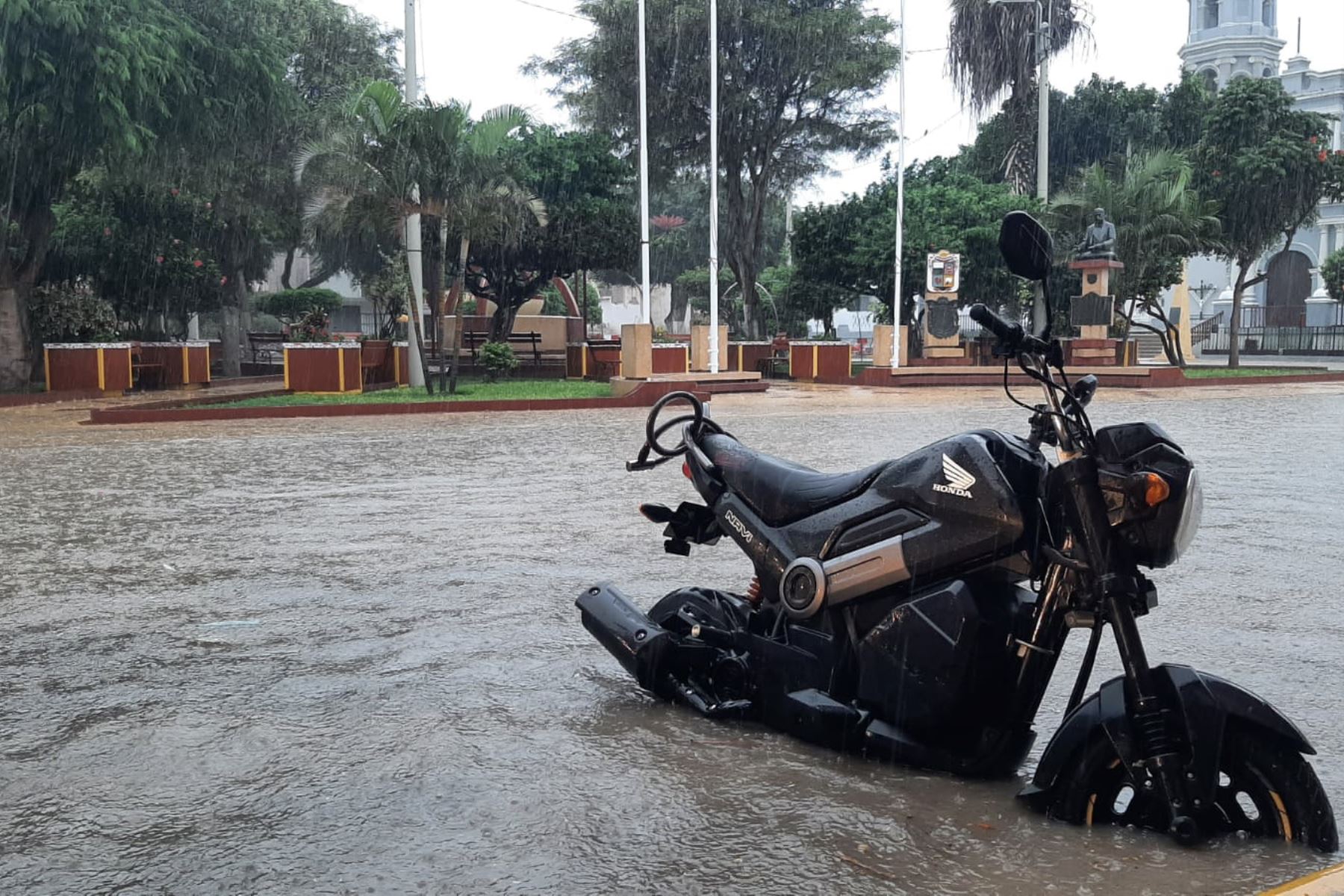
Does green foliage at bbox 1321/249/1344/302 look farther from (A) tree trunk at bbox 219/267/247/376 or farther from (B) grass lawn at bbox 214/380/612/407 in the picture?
(A) tree trunk at bbox 219/267/247/376

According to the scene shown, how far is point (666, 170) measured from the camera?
38531 millimetres

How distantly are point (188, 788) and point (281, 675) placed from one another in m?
1.05

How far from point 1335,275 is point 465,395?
39.7 metres

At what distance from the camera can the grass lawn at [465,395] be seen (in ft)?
63.9

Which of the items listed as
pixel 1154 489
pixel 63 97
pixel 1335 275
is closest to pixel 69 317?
pixel 63 97

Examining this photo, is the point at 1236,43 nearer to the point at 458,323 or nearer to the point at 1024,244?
the point at 458,323

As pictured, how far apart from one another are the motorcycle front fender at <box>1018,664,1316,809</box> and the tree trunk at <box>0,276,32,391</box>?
23.7 meters

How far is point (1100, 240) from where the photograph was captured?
28.5 metres

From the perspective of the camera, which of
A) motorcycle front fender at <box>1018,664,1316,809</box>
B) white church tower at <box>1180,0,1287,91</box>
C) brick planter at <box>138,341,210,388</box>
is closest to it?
motorcycle front fender at <box>1018,664,1316,809</box>

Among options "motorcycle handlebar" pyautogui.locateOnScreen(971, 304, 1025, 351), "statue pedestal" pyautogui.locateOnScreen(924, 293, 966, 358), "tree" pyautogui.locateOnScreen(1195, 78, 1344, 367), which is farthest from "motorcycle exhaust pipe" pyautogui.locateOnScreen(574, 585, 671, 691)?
"tree" pyautogui.locateOnScreen(1195, 78, 1344, 367)

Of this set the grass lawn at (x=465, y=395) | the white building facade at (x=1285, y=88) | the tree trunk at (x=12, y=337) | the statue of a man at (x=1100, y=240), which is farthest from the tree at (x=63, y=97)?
the white building facade at (x=1285, y=88)

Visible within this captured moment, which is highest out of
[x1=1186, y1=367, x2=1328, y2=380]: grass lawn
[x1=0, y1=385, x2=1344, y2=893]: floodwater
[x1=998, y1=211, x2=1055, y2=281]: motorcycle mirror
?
[x1=998, y1=211, x2=1055, y2=281]: motorcycle mirror

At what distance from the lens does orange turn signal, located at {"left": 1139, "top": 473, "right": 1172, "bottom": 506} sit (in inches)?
108

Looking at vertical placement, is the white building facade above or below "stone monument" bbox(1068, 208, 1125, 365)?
above
